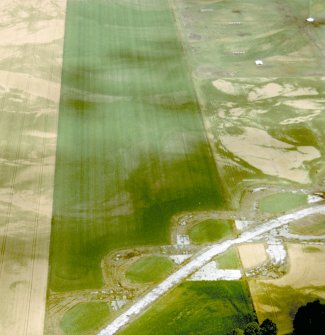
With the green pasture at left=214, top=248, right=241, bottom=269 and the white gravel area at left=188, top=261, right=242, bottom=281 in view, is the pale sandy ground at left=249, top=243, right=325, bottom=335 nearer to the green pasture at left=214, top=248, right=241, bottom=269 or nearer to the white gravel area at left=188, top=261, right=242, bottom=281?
the white gravel area at left=188, top=261, right=242, bottom=281

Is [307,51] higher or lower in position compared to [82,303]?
higher

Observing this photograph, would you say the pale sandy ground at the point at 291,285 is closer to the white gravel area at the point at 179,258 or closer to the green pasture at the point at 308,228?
the green pasture at the point at 308,228

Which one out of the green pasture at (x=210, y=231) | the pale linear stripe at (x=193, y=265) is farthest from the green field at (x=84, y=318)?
the green pasture at (x=210, y=231)

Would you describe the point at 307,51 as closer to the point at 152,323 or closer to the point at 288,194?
the point at 288,194

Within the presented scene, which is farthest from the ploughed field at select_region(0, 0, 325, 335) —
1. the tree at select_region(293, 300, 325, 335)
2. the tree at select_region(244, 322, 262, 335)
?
the tree at select_region(244, 322, 262, 335)

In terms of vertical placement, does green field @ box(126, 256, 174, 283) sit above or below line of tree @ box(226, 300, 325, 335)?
below

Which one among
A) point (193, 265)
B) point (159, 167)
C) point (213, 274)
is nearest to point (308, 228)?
point (213, 274)

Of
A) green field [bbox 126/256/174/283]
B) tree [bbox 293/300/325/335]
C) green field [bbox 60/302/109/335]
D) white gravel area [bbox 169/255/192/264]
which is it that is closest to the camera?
tree [bbox 293/300/325/335]

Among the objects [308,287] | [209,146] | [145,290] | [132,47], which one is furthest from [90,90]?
[308,287]
